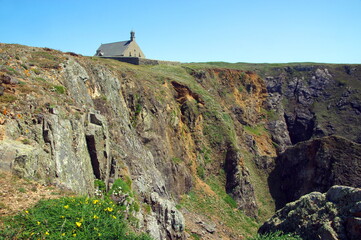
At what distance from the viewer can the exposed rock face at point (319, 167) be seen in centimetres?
3250

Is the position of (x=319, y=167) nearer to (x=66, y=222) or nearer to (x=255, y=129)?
(x=255, y=129)

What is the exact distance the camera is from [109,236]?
7348 mm

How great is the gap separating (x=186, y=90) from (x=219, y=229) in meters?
16.6

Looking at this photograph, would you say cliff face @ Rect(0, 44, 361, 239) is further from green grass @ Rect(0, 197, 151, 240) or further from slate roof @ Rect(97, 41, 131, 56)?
slate roof @ Rect(97, 41, 131, 56)

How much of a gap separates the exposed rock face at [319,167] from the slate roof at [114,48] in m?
32.5

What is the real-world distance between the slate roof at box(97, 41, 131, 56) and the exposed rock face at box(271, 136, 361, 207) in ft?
107

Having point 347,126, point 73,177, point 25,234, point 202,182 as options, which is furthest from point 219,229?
point 347,126

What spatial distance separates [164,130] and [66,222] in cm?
2097

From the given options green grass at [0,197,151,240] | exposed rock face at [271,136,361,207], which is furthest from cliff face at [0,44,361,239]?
green grass at [0,197,151,240]

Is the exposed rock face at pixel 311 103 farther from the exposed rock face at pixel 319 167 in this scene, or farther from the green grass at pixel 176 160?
the green grass at pixel 176 160

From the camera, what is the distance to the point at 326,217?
10.9 m

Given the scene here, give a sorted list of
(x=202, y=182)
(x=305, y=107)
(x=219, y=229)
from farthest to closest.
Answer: (x=305, y=107) → (x=202, y=182) → (x=219, y=229)

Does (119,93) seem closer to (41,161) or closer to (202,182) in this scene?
(202,182)

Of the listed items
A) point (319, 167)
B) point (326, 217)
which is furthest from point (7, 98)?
point (319, 167)
